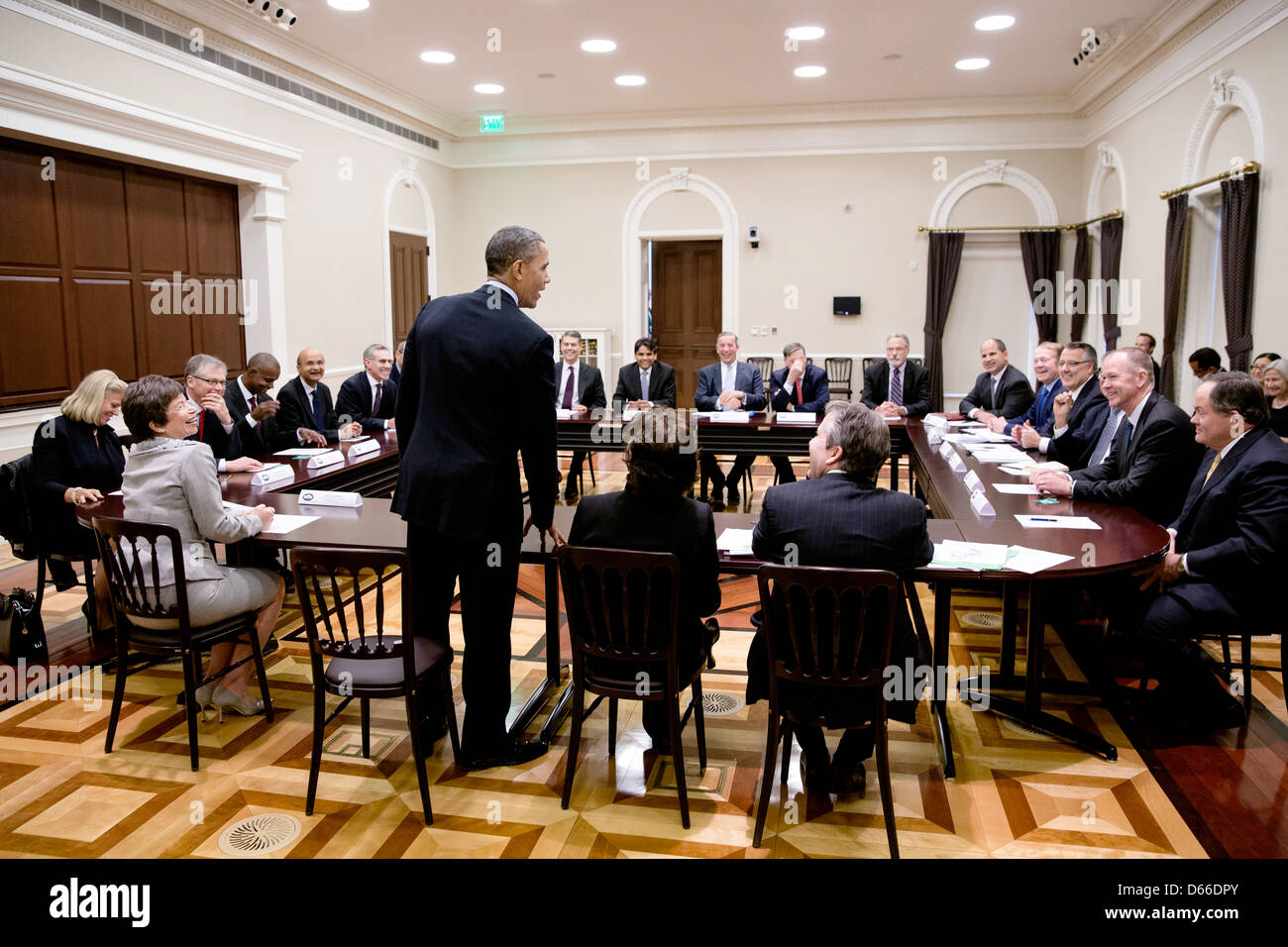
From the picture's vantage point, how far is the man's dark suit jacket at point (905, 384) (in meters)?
7.05

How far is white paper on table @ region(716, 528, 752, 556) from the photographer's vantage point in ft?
9.92

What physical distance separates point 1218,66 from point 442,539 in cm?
645

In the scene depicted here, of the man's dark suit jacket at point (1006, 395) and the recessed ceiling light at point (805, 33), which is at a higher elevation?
the recessed ceiling light at point (805, 33)

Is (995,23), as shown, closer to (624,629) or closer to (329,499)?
(329,499)

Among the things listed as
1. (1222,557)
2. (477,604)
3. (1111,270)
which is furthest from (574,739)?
(1111,270)

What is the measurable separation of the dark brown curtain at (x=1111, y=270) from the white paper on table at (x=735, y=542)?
252 inches

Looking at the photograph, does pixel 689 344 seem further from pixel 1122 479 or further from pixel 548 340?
pixel 548 340

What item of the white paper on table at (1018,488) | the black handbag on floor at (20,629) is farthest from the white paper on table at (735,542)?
the black handbag on floor at (20,629)

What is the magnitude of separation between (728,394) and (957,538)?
3893mm

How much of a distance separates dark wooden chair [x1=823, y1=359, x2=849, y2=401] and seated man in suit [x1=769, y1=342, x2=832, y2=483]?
3119 mm

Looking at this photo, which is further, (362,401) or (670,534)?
(362,401)

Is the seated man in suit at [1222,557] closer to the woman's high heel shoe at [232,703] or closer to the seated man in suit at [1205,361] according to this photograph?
the seated man in suit at [1205,361]

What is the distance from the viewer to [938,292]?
32.8 feet
